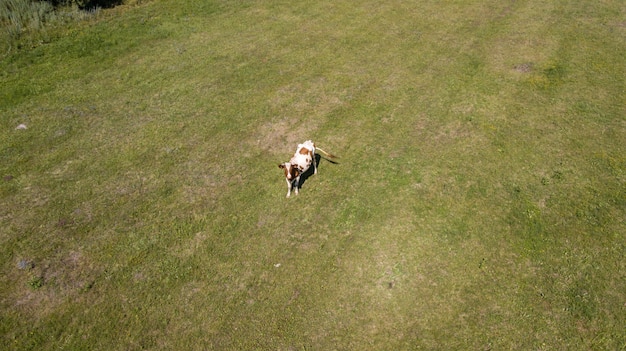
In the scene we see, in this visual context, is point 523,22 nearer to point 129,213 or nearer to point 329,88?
point 329,88

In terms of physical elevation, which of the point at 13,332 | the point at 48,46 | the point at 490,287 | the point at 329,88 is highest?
the point at 48,46

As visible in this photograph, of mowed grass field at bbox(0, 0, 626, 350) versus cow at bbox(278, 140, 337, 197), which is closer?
mowed grass field at bbox(0, 0, 626, 350)

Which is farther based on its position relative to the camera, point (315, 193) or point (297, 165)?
point (315, 193)

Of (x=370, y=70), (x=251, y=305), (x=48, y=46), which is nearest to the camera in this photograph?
(x=251, y=305)

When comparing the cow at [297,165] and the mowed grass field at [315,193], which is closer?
the mowed grass field at [315,193]

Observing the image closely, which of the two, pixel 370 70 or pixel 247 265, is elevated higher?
pixel 370 70

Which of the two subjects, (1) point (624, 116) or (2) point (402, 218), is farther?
(1) point (624, 116)

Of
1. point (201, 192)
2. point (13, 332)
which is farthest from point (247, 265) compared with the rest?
point (13, 332)

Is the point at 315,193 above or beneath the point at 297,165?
beneath
